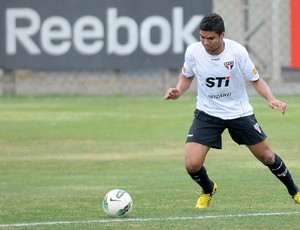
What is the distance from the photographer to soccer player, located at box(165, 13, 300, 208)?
10273 mm

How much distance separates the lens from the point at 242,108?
10.4 meters

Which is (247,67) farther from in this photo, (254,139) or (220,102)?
(254,139)

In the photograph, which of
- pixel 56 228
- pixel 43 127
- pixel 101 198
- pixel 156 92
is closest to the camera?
pixel 56 228

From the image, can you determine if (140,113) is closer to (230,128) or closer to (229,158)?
(229,158)

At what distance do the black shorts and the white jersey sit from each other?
6 cm

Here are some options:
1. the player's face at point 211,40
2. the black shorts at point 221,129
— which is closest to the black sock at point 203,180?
the black shorts at point 221,129

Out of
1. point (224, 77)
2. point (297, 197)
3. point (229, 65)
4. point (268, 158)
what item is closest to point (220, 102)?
point (224, 77)

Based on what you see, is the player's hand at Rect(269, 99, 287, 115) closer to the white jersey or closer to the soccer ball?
the white jersey

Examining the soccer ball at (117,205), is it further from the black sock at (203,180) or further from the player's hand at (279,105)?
the player's hand at (279,105)

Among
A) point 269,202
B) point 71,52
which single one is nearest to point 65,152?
point 269,202

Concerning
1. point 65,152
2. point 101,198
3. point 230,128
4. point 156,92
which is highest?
point 230,128

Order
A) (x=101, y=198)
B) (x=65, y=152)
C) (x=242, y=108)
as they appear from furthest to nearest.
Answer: (x=65, y=152) → (x=101, y=198) → (x=242, y=108)

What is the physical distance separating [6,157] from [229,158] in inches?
125

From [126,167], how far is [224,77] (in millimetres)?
4278
